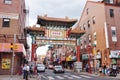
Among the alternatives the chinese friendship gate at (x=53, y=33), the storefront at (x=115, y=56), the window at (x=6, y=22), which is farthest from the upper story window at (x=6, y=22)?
the storefront at (x=115, y=56)

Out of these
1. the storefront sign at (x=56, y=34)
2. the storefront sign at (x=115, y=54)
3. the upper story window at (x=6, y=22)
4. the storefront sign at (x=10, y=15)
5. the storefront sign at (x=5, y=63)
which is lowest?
the storefront sign at (x=5, y=63)

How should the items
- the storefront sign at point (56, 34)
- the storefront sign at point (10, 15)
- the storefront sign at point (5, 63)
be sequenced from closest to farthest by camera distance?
the storefront sign at point (5, 63), the storefront sign at point (10, 15), the storefront sign at point (56, 34)

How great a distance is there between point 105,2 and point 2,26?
72.1 feet

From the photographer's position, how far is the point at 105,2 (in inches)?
1610

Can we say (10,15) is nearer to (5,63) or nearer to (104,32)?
(5,63)

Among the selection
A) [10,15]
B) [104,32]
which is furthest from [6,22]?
[104,32]

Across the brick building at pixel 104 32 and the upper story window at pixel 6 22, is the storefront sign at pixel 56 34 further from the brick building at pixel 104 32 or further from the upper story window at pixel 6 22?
the upper story window at pixel 6 22

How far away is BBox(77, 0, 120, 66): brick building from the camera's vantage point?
119 ft

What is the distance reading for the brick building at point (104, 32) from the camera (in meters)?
36.2

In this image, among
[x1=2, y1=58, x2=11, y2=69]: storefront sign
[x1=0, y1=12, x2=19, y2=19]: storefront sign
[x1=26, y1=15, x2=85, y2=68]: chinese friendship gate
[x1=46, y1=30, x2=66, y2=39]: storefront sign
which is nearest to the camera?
[x1=2, y1=58, x2=11, y2=69]: storefront sign

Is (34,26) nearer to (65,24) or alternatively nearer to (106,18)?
(65,24)

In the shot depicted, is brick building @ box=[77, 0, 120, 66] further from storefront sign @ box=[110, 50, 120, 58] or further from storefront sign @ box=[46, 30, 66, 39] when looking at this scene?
storefront sign @ box=[46, 30, 66, 39]

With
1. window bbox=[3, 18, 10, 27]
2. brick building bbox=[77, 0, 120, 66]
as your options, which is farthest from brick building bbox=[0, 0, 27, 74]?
brick building bbox=[77, 0, 120, 66]

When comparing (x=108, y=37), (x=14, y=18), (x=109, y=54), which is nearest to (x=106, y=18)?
(x=108, y=37)
